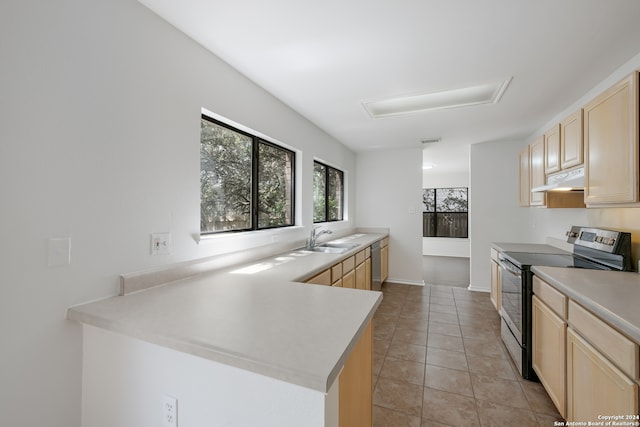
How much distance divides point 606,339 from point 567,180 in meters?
1.45

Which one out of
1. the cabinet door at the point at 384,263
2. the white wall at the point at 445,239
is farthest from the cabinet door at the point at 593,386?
the white wall at the point at 445,239

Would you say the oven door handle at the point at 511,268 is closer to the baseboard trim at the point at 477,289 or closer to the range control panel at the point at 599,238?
the range control panel at the point at 599,238

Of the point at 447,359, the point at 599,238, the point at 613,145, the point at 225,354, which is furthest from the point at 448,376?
the point at 225,354

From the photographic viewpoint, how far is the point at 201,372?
0.97 m

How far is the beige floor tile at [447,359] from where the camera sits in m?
2.36

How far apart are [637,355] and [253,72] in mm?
2646

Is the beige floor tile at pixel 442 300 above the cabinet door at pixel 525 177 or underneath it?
underneath

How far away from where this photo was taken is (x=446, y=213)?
7855 mm

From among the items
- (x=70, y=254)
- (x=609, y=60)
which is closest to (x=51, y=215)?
(x=70, y=254)

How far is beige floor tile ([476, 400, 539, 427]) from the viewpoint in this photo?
5.71 feet

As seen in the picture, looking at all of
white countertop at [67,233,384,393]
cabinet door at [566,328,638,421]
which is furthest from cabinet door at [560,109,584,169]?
white countertop at [67,233,384,393]

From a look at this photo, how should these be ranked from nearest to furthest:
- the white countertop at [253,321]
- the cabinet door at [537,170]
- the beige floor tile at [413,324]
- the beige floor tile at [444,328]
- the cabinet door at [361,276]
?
the white countertop at [253,321], the cabinet door at [537,170], the beige floor tile at [444,328], the beige floor tile at [413,324], the cabinet door at [361,276]

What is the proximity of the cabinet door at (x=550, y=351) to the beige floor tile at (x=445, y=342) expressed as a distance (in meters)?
0.66

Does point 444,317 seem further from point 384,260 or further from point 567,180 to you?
point 567,180
